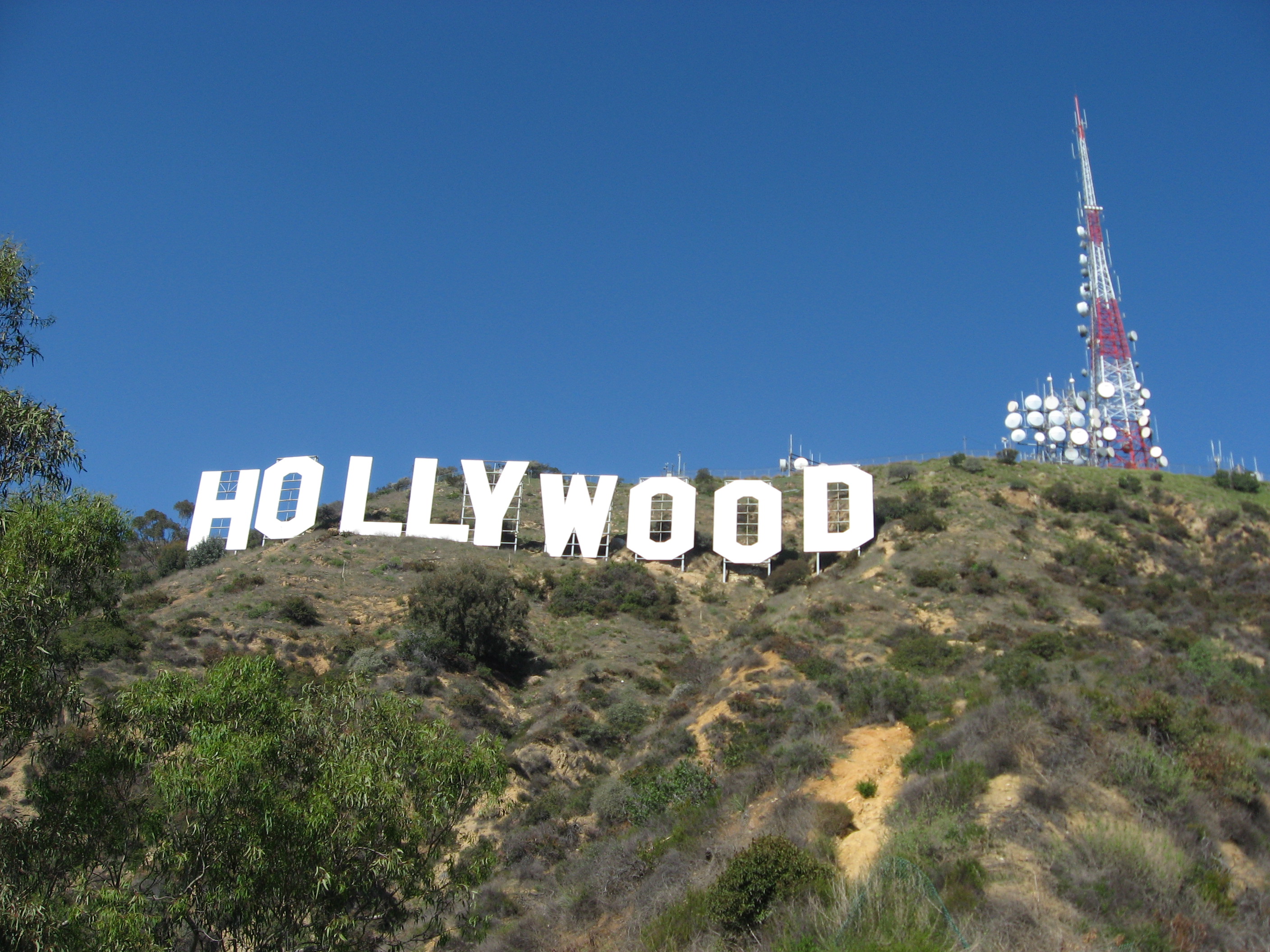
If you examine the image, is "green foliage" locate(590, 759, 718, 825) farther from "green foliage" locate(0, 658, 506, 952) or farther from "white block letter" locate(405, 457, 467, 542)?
"white block letter" locate(405, 457, 467, 542)

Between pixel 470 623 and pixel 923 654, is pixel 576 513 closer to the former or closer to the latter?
pixel 470 623

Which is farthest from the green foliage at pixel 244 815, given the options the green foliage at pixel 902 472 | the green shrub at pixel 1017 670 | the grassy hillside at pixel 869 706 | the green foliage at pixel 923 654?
the green foliage at pixel 902 472

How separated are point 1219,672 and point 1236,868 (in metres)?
12.9

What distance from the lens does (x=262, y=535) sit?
58812mm

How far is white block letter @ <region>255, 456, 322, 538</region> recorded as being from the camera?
184 feet

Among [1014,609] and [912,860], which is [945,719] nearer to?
[912,860]

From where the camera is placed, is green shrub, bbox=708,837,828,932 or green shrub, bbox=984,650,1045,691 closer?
green shrub, bbox=708,837,828,932

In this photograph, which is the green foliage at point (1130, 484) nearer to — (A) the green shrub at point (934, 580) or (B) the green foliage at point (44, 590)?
(A) the green shrub at point (934, 580)

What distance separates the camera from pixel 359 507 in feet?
185

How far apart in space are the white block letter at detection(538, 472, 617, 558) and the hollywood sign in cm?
5

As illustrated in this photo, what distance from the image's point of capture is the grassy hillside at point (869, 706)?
17.0 metres

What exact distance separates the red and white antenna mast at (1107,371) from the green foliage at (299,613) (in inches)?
2064

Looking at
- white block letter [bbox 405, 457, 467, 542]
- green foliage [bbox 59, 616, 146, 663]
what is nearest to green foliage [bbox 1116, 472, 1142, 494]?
white block letter [bbox 405, 457, 467, 542]

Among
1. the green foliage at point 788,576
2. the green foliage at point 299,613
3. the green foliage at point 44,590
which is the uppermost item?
the green foliage at point 788,576
